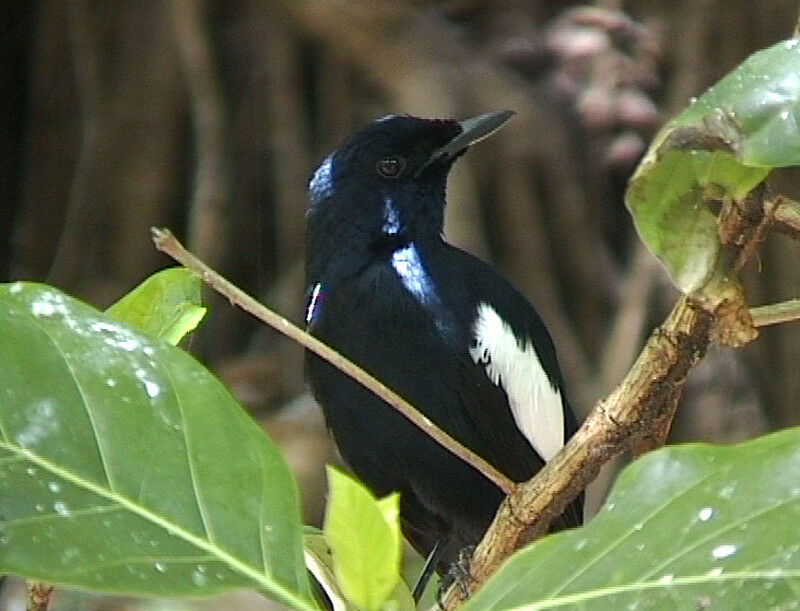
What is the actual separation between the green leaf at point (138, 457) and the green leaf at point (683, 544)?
0.13 meters

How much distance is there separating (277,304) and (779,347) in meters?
1.00

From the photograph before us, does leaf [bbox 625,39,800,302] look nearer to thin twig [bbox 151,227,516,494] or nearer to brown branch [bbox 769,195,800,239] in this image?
brown branch [bbox 769,195,800,239]

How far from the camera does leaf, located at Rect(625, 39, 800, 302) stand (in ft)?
1.86

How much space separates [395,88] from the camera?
8.98ft

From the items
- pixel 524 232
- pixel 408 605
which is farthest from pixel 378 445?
pixel 524 232

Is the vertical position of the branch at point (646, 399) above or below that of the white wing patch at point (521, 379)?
above

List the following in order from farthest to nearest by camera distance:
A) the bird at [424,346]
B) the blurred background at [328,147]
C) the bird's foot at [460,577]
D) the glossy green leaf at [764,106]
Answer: the blurred background at [328,147], the bird at [424,346], the bird's foot at [460,577], the glossy green leaf at [764,106]

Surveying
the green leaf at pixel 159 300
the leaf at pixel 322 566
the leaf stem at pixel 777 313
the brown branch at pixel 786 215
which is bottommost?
the leaf at pixel 322 566

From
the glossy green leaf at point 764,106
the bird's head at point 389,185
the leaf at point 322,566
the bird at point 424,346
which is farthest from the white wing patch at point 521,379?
the glossy green leaf at point 764,106

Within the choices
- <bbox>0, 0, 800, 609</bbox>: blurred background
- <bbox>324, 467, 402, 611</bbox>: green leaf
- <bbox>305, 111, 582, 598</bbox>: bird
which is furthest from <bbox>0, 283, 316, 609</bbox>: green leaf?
<bbox>0, 0, 800, 609</bbox>: blurred background

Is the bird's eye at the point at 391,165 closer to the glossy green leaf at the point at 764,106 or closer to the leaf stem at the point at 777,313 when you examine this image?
the leaf stem at the point at 777,313

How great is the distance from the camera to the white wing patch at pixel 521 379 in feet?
5.16

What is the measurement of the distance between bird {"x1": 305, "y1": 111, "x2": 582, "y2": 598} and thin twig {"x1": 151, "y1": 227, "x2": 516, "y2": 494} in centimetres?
68

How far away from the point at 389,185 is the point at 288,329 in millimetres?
941
